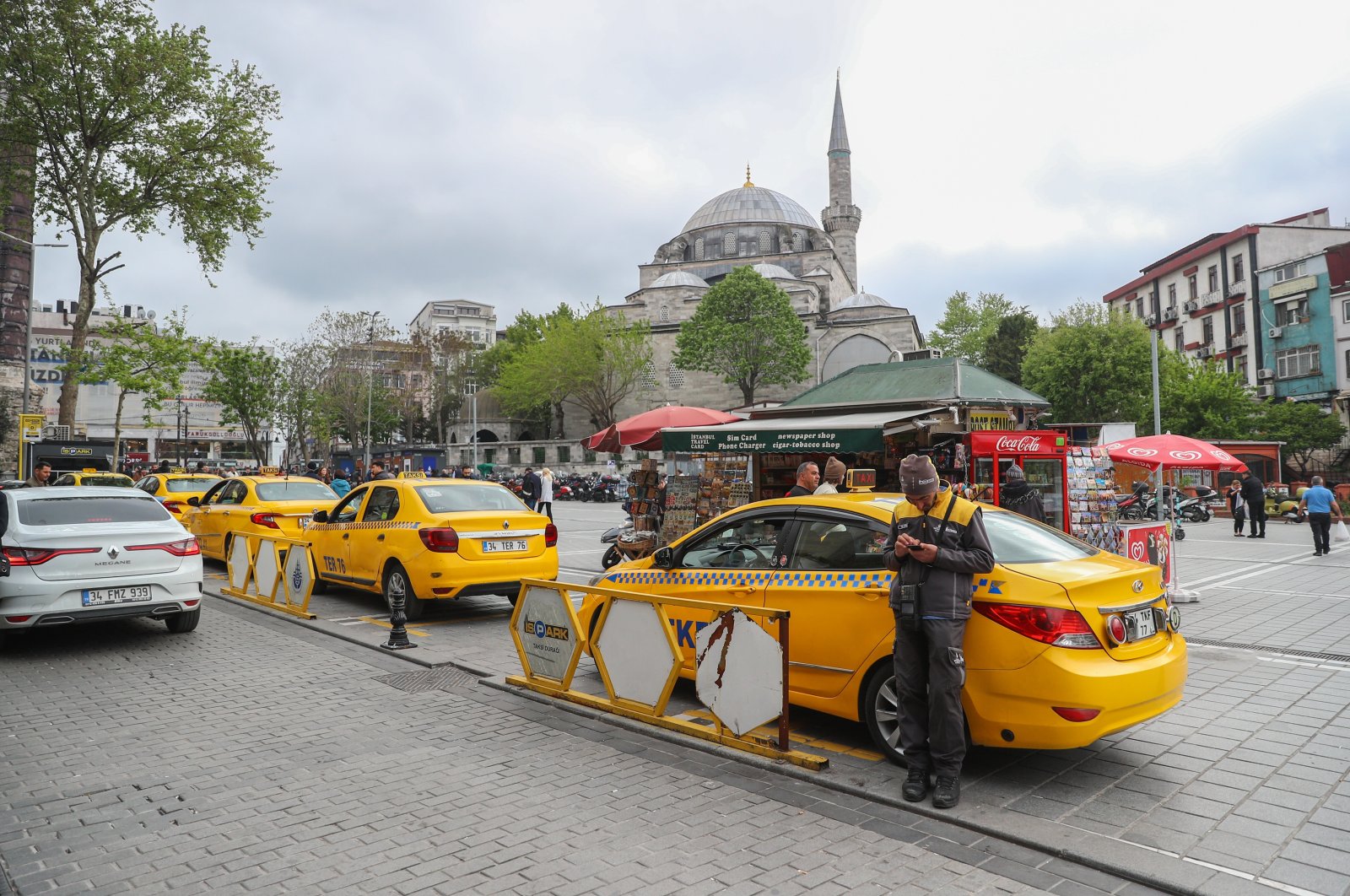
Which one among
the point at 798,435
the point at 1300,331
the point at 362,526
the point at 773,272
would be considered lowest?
the point at 362,526

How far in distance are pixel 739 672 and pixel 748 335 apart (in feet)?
174

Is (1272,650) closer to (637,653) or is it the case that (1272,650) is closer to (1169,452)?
(1169,452)

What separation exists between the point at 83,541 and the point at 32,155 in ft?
74.0

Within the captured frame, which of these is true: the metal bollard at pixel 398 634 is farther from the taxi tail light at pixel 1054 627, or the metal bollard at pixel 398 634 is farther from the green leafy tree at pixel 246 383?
the green leafy tree at pixel 246 383

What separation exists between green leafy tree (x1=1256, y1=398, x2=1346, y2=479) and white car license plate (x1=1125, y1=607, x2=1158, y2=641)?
41.1 m

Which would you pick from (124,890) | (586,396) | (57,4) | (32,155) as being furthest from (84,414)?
(124,890)

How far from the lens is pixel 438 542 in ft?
29.0

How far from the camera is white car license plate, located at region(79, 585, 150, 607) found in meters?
7.45

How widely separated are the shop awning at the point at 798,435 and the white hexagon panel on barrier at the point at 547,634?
506 centimetres

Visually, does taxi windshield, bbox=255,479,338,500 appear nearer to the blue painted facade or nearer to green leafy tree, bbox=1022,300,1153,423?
green leafy tree, bbox=1022,300,1153,423

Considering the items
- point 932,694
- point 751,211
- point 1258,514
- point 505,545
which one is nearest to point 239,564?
point 505,545

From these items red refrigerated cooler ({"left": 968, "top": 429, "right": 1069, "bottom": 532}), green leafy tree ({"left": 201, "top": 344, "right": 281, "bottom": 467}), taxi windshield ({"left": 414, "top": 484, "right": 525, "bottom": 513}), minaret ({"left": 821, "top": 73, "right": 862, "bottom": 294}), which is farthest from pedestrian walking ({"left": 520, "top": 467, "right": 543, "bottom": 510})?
minaret ({"left": 821, "top": 73, "right": 862, "bottom": 294})

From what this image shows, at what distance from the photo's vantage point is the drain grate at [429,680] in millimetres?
6555

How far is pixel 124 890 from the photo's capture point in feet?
10.9
